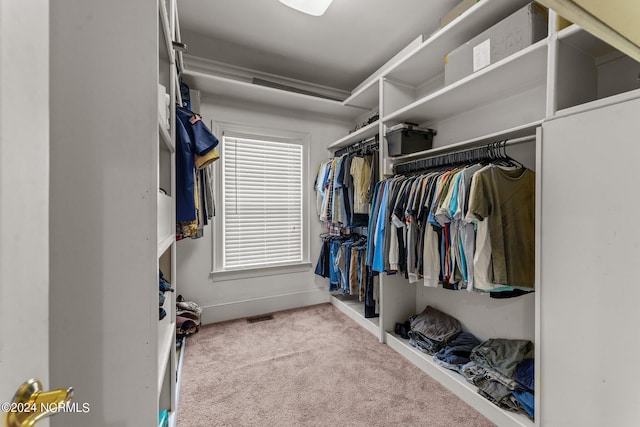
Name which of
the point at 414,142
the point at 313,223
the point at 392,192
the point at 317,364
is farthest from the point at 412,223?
the point at 313,223

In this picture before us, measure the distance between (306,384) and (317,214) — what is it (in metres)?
1.97

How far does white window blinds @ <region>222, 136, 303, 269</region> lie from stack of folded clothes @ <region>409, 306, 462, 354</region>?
159 cm

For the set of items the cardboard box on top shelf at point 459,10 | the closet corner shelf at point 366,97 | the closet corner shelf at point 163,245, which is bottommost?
the closet corner shelf at point 163,245

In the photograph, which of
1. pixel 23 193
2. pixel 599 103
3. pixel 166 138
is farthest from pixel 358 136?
pixel 23 193

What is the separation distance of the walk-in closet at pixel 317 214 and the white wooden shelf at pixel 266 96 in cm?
4

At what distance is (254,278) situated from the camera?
3084 millimetres

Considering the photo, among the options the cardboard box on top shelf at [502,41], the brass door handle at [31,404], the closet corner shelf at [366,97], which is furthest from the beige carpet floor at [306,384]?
the closet corner shelf at [366,97]

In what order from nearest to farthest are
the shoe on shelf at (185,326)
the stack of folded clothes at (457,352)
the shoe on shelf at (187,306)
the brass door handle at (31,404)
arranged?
1. the brass door handle at (31,404)
2. the stack of folded clothes at (457,352)
3. the shoe on shelf at (185,326)
4. the shoe on shelf at (187,306)

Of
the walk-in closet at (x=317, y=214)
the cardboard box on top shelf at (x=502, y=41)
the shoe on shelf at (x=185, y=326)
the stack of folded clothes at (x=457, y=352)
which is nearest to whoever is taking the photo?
the walk-in closet at (x=317, y=214)

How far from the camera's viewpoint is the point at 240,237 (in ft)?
9.95

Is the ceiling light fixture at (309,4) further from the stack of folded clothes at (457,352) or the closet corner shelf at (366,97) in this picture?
the stack of folded clothes at (457,352)

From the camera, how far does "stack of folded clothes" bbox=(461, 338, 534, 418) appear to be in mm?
1508

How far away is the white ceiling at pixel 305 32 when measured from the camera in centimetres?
211

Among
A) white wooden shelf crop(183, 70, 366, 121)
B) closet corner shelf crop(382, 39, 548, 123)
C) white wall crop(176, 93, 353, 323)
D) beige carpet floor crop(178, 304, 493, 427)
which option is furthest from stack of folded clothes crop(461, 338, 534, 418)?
white wooden shelf crop(183, 70, 366, 121)
